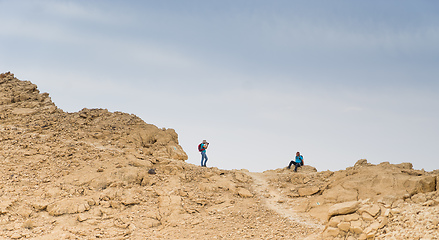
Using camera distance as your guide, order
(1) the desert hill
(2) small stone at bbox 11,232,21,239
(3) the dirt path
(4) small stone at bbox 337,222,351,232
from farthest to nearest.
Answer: (3) the dirt path
(2) small stone at bbox 11,232,21,239
(1) the desert hill
(4) small stone at bbox 337,222,351,232

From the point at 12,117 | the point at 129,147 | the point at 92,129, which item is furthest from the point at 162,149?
the point at 12,117

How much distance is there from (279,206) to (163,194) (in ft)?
15.7

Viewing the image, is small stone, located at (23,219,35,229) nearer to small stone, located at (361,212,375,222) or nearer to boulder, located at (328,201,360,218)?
boulder, located at (328,201,360,218)

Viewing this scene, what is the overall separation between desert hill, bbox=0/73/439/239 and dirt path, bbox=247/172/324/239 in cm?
4

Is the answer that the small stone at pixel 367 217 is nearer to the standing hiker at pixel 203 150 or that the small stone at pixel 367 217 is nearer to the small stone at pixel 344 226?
the small stone at pixel 344 226

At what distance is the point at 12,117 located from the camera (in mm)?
20047

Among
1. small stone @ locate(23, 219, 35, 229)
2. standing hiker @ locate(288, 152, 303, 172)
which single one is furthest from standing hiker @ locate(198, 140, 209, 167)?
small stone @ locate(23, 219, 35, 229)

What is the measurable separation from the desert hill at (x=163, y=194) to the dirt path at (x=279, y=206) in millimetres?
44

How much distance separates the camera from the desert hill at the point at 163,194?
37.3ft

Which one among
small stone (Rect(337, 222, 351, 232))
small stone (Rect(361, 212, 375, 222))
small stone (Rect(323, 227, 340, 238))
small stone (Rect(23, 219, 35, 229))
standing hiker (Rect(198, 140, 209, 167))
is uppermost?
standing hiker (Rect(198, 140, 209, 167))

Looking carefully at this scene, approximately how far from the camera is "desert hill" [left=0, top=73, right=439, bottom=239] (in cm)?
1136

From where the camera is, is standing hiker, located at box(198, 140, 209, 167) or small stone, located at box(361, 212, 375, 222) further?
standing hiker, located at box(198, 140, 209, 167)

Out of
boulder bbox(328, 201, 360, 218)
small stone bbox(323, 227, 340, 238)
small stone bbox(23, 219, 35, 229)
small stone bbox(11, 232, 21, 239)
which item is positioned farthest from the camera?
small stone bbox(23, 219, 35, 229)

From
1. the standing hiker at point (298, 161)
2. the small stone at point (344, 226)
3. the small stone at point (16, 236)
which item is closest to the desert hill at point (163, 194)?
the small stone at point (344, 226)
